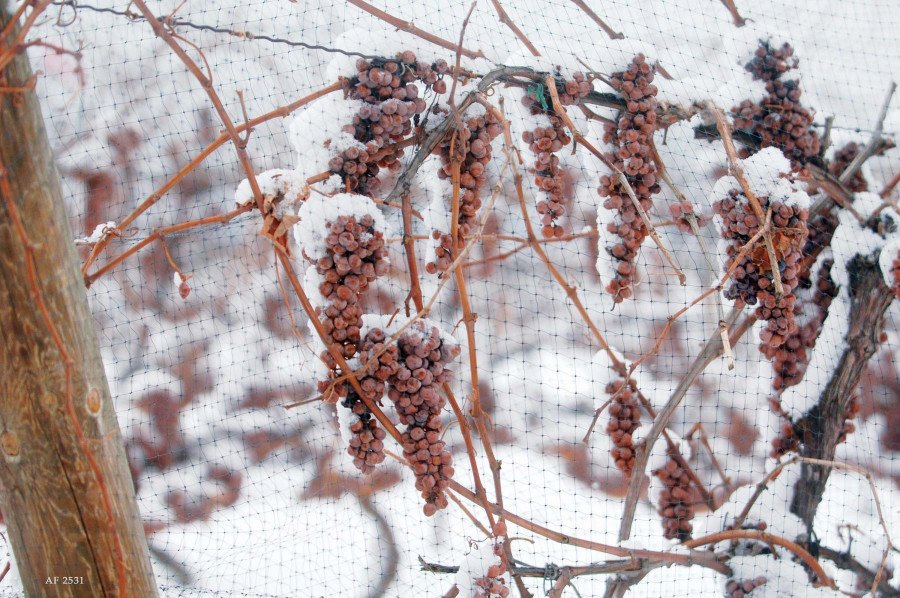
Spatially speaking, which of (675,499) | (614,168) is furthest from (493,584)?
(614,168)

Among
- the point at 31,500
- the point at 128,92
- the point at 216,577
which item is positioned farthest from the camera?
the point at 128,92

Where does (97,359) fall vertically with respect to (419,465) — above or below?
above

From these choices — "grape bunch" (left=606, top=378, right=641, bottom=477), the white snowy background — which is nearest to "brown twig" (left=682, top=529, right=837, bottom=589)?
the white snowy background

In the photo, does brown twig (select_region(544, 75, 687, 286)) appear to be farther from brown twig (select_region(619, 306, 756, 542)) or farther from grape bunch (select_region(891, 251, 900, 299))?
grape bunch (select_region(891, 251, 900, 299))

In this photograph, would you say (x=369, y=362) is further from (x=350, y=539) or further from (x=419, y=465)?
(x=350, y=539)

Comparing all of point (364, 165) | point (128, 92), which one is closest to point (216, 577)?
point (364, 165)

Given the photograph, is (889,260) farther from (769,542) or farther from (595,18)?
(595,18)
